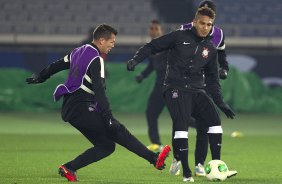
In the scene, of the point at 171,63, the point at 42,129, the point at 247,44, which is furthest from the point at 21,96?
the point at 171,63

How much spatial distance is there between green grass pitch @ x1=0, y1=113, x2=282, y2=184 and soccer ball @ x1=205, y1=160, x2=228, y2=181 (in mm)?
111

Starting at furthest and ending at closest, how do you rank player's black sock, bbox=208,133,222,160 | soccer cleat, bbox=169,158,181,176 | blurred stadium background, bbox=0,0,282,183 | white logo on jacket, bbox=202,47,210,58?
blurred stadium background, bbox=0,0,282,183 < soccer cleat, bbox=169,158,181,176 < player's black sock, bbox=208,133,222,160 < white logo on jacket, bbox=202,47,210,58

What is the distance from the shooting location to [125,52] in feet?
98.2

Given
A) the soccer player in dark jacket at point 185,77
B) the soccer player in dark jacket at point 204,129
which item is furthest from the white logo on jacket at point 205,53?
the soccer player in dark jacket at point 204,129

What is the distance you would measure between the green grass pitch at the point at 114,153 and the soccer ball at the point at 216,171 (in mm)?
111

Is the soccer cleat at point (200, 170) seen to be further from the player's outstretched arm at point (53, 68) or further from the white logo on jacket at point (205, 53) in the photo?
the player's outstretched arm at point (53, 68)

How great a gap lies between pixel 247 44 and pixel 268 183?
21319mm

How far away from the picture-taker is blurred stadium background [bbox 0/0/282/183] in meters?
23.6

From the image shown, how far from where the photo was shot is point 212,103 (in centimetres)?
1005

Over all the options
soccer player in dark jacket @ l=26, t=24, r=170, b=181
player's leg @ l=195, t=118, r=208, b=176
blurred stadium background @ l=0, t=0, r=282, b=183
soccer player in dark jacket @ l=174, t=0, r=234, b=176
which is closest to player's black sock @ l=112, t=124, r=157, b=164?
soccer player in dark jacket @ l=26, t=24, r=170, b=181

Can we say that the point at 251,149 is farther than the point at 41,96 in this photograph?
No

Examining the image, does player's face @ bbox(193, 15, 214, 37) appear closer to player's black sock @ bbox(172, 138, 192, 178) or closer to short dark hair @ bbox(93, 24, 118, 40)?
short dark hair @ bbox(93, 24, 118, 40)

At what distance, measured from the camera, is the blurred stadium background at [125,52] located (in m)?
23.6

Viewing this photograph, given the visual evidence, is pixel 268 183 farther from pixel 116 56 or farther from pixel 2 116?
pixel 116 56
